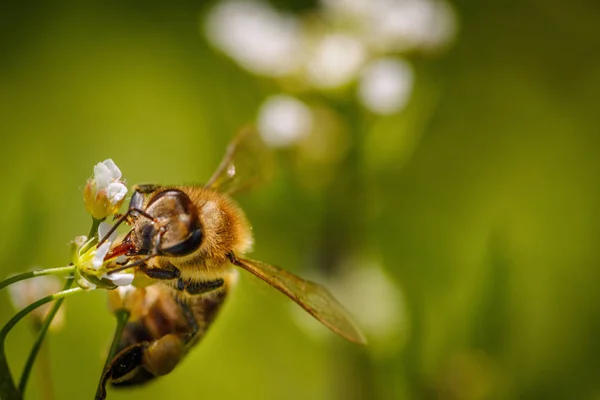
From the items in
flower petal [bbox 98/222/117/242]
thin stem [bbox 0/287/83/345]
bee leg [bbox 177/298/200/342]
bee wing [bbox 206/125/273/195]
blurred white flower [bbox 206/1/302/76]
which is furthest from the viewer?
blurred white flower [bbox 206/1/302/76]

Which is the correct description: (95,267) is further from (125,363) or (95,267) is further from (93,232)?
(125,363)

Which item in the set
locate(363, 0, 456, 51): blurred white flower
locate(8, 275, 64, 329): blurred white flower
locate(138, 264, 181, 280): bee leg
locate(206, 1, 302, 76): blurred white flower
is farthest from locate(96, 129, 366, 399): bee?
locate(363, 0, 456, 51): blurred white flower

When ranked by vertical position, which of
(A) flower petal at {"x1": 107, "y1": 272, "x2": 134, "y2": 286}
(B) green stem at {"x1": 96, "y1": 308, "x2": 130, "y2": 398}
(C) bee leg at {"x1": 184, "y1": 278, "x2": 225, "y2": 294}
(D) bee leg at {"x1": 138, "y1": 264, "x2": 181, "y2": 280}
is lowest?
(B) green stem at {"x1": 96, "y1": 308, "x2": 130, "y2": 398}

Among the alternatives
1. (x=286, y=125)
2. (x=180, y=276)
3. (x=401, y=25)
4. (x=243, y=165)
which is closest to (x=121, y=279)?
(x=180, y=276)

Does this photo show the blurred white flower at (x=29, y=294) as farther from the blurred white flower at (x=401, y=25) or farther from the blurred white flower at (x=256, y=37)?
the blurred white flower at (x=401, y=25)

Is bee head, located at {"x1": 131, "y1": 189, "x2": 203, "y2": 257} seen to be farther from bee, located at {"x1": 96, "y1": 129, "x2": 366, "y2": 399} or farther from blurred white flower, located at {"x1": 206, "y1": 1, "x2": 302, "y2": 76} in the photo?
blurred white flower, located at {"x1": 206, "y1": 1, "x2": 302, "y2": 76}

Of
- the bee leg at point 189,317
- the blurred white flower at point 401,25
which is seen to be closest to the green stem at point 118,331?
the bee leg at point 189,317

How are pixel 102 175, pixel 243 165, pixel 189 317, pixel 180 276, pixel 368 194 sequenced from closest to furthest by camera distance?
pixel 102 175 < pixel 180 276 < pixel 189 317 < pixel 243 165 < pixel 368 194
